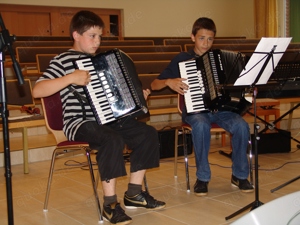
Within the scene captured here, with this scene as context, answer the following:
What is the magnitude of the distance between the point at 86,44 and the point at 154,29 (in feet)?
30.2

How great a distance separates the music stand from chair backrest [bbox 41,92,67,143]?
3.61 ft

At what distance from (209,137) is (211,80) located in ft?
1.30

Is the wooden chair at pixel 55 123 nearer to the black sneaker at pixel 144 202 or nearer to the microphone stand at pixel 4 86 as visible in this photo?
the black sneaker at pixel 144 202

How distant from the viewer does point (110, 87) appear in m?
2.76

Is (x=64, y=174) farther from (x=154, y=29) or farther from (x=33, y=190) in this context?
(x=154, y=29)

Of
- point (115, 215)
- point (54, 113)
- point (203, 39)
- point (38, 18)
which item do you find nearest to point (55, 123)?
point (54, 113)

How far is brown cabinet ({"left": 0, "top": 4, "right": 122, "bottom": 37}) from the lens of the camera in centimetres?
1049

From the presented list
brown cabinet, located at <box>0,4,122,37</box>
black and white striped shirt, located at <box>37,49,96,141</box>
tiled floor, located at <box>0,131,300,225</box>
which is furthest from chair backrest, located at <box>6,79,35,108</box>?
brown cabinet, located at <box>0,4,122,37</box>

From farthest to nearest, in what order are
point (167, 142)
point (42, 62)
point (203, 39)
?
1. point (42, 62)
2. point (167, 142)
3. point (203, 39)

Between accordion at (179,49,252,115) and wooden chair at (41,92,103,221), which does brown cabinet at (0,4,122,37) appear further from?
wooden chair at (41,92,103,221)

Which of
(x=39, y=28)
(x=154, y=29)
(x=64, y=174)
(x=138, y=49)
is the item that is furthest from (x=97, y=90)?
Answer: (x=154, y=29)

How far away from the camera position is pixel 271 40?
2717 millimetres

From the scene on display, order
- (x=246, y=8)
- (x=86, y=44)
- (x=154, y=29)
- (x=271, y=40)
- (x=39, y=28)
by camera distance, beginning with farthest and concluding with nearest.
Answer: (x=246, y=8)
(x=154, y=29)
(x=39, y=28)
(x=86, y=44)
(x=271, y=40)

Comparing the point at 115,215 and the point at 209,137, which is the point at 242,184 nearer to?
the point at 209,137
